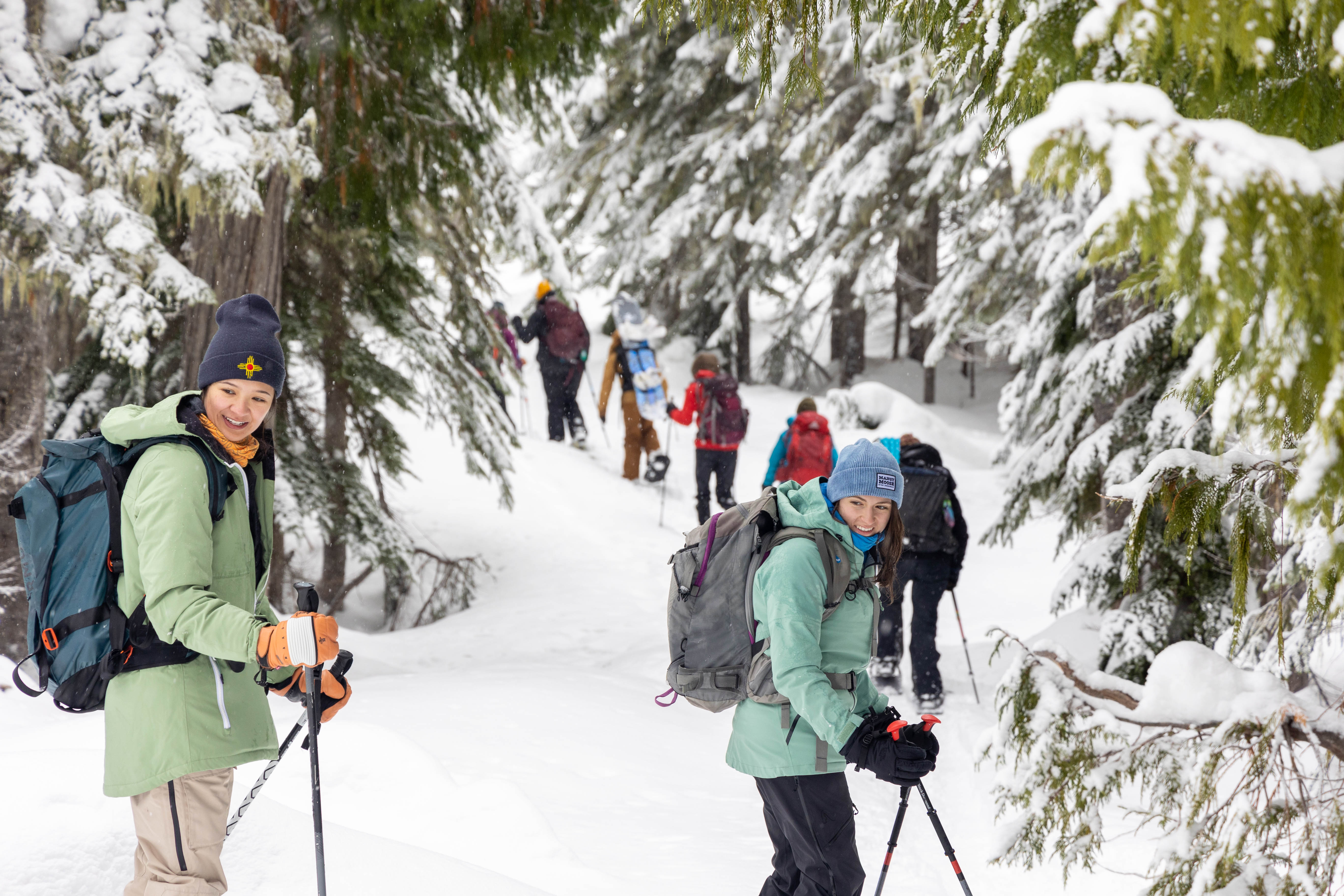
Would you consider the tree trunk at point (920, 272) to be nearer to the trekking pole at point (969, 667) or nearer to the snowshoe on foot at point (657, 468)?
the snowshoe on foot at point (657, 468)

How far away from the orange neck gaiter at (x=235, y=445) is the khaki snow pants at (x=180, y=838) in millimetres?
818

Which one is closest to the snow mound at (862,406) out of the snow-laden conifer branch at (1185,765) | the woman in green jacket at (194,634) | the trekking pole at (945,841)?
the trekking pole at (945,841)

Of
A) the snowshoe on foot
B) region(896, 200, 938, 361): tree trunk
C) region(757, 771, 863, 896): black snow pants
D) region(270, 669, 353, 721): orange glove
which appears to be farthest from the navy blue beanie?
region(896, 200, 938, 361): tree trunk

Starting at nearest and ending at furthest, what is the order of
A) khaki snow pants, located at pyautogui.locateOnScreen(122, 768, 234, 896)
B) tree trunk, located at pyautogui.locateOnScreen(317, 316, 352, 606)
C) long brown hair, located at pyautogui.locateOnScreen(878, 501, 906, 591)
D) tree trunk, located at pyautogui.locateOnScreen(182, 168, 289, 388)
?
1. khaki snow pants, located at pyautogui.locateOnScreen(122, 768, 234, 896)
2. long brown hair, located at pyautogui.locateOnScreen(878, 501, 906, 591)
3. tree trunk, located at pyautogui.locateOnScreen(182, 168, 289, 388)
4. tree trunk, located at pyautogui.locateOnScreen(317, 316, 352, 606)

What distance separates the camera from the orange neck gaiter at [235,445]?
8.23ft

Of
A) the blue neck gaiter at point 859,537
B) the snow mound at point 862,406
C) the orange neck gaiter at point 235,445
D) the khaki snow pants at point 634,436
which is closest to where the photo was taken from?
the orange neck gaiter at point 235,445

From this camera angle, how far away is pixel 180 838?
7.82 feet

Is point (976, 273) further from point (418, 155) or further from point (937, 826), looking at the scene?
point (937, 826)

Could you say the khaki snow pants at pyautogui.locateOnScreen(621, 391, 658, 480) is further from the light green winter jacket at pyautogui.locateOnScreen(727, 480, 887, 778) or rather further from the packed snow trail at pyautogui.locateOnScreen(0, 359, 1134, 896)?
the light green winter jacket at pyautogui.locateOnScreen(727, 480, 887, 778)

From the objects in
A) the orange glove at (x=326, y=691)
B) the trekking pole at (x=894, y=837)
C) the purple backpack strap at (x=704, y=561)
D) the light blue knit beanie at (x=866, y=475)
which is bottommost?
the trekking pole at (x=894, y=837)

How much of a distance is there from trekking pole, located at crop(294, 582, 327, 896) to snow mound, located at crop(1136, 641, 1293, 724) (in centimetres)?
223

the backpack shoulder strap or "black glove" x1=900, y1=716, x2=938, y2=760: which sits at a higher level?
the backpack shoulder strap

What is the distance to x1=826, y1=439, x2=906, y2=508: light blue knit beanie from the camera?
115 inches

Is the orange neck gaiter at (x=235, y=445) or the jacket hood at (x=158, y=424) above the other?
the jacket hood at (x=158, y=424)
